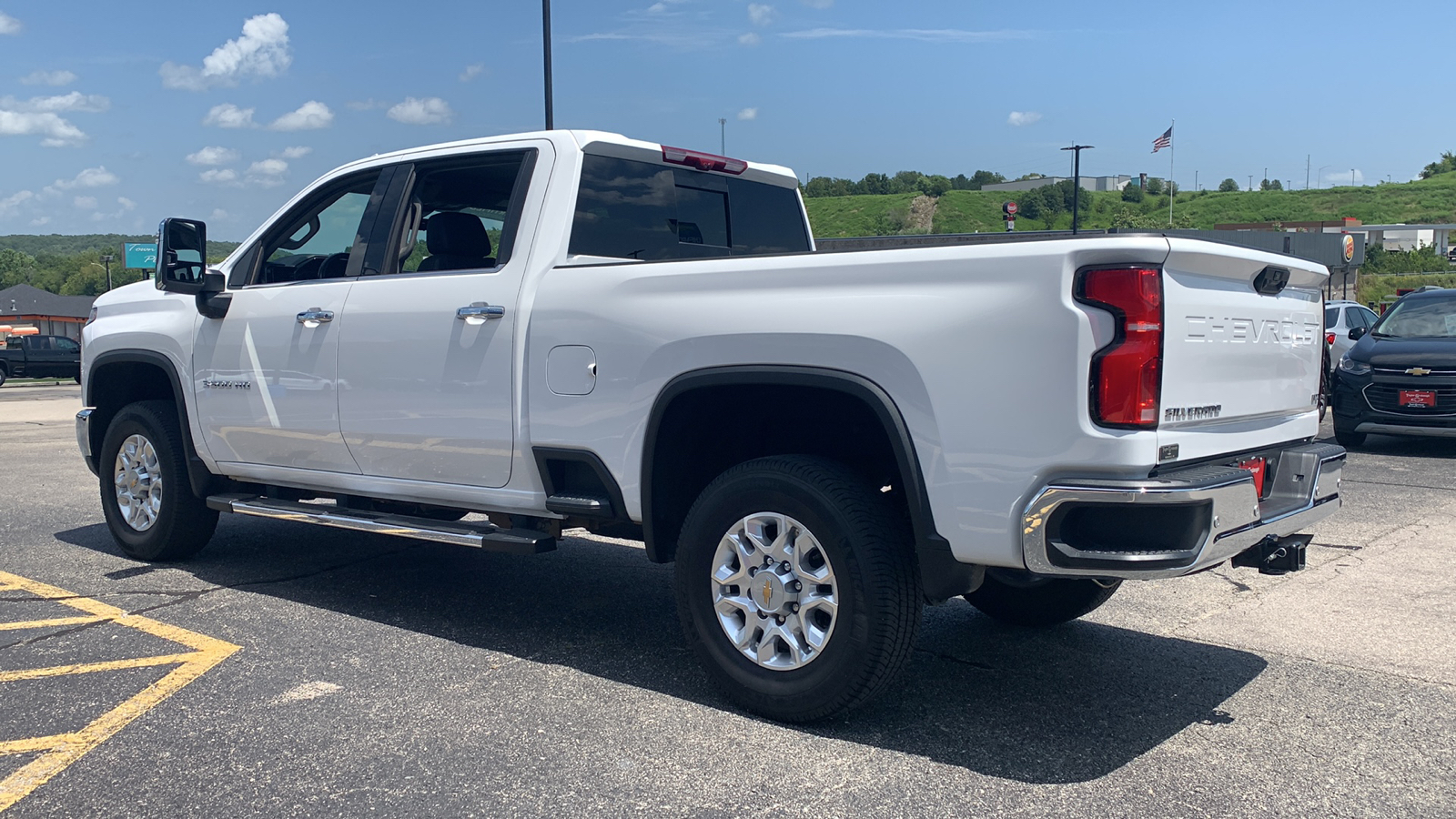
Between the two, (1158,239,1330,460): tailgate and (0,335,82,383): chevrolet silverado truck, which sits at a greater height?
(1158,239,1330,460): tailgate

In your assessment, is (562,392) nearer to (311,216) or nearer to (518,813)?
(518,813)

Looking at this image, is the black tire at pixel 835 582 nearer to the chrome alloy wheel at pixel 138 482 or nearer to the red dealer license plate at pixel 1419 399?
the chrome alloy wheel at pixel 138 482

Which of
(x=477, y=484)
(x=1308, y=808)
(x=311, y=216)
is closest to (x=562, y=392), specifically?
(x=477, y=484)

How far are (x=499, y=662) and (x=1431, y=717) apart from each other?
339 centimetres

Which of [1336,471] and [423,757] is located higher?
[1336,471]

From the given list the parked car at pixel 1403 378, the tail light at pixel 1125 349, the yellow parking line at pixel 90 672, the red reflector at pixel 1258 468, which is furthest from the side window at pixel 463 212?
the parked car at pixel 1403 378

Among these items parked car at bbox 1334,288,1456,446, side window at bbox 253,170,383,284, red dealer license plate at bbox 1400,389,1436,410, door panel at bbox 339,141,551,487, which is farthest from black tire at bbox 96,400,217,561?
red dealer license plate at bbox 1400,389,1436,410

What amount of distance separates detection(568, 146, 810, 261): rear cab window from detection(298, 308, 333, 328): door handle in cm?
132

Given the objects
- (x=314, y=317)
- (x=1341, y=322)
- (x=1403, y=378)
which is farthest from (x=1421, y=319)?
(x=314, y=317)

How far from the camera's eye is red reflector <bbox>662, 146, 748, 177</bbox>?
5215 millimetres

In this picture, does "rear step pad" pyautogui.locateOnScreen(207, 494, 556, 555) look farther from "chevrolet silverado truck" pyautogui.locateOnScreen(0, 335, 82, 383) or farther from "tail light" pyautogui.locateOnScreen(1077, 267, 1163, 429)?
"chevrolet silverado truck" pyautogui.locateOnScreen(0, 335, 82, 383)

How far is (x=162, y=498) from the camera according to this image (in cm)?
620

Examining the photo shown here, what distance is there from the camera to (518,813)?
315 centimetres

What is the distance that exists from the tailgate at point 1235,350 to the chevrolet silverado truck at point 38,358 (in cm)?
3674
